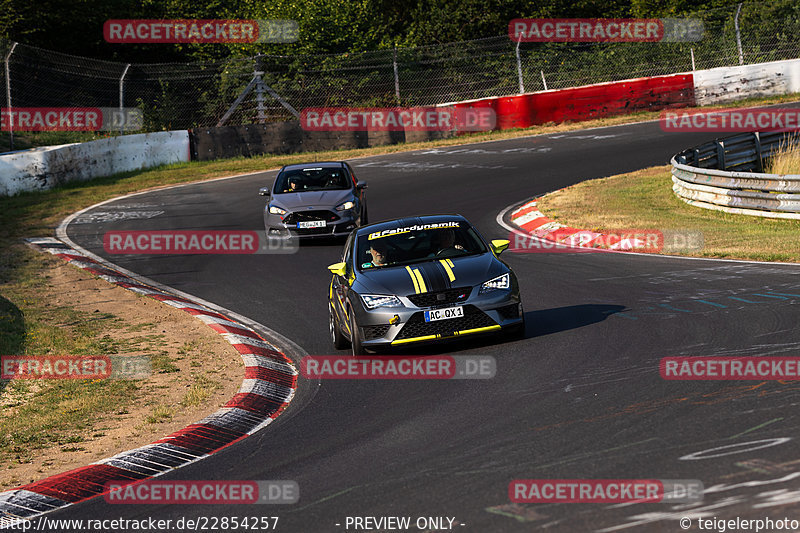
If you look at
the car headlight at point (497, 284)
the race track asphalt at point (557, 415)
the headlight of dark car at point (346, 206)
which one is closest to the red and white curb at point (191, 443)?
the race track asphalt at point (557, 415)

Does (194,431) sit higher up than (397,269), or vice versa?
(397,269)

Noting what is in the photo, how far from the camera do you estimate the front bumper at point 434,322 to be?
9.67 metres

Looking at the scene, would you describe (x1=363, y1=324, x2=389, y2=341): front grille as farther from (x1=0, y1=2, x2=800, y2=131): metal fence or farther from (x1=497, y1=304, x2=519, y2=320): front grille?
(x1=0, y1=2, x2=800, y2=131): metal fence

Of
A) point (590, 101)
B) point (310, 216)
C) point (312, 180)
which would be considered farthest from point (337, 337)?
point (590, 101)

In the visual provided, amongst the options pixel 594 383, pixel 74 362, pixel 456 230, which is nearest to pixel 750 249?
pixel 456 230

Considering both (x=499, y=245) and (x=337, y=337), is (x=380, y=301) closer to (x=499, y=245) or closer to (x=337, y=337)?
(x=337, y=337)

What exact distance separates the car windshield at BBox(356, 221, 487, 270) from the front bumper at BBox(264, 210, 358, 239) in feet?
22.2

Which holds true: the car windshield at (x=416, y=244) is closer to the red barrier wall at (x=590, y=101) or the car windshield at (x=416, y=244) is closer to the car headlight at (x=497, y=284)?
the car headlight at (x=497, y=284)

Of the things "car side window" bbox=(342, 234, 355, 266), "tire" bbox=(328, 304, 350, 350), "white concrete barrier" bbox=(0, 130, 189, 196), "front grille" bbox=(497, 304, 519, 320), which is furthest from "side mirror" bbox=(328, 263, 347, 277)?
"white concrete barrier" bbox=(0, 130, 189, 196)

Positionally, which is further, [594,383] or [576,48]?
[576,48]

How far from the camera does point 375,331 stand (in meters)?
9.82

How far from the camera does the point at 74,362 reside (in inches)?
434

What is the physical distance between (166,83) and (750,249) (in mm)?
21295

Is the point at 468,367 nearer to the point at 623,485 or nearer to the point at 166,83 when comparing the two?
the point at 623,485
